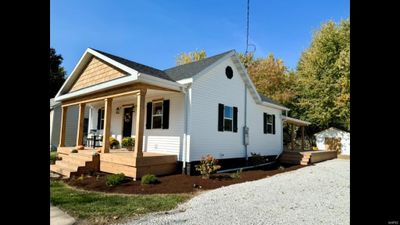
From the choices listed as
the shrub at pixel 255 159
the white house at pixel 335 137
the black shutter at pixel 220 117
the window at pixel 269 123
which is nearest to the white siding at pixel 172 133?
the black shutter at pixel 220 117

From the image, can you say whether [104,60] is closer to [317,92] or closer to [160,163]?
[160,163]

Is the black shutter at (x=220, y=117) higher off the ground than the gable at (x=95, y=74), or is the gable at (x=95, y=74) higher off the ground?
the gable at (x=95, y=74)

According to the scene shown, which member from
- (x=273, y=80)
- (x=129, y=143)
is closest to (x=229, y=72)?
(x=129, y=143)

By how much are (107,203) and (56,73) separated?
Result: 99.0ft

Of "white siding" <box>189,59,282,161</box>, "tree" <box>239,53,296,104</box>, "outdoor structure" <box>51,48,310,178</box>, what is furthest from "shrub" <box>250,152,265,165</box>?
"tree" <box>239,53,296,104</box>

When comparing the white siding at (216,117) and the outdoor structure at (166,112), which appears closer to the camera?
the outdoor structure at (166,112)

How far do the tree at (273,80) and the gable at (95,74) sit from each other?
20013mm

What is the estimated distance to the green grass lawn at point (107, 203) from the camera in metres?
5.43

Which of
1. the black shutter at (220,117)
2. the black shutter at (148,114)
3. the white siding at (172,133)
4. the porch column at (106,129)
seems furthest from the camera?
the black shutter at (148,114)

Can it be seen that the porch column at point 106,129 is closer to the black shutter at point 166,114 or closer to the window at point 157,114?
the window at point 157,114

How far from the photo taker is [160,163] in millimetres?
9844

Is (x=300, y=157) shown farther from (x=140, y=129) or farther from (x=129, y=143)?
(x=140, y=129)
